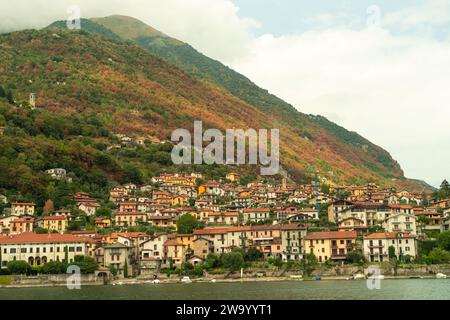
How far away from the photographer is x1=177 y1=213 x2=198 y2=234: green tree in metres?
69.9

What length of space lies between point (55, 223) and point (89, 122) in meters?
66.8

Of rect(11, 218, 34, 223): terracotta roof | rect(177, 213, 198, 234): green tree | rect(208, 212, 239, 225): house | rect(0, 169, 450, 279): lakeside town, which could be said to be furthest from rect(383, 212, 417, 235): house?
rect(11, 218, 34, 223): terracotta roof

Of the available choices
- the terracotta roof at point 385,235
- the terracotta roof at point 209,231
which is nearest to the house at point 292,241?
the terracotta roof at point 209,231

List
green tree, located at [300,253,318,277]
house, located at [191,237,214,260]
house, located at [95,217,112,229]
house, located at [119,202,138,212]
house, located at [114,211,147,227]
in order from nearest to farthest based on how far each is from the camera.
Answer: green tree, located at [300,253,318,277] → house, located at [191,237,214,260] → house, located at [95,217,112,229] → house, located at [114,211,147,227] → house, located at [119,202,138,212]

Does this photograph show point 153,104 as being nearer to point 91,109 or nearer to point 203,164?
point 91,109

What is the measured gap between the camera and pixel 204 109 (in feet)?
616

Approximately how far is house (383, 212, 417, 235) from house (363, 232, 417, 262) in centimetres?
556

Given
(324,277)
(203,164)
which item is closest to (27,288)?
(324,277)

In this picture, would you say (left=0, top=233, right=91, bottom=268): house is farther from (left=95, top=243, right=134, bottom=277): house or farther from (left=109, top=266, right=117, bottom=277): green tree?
(left=109, top=266, right=117, bottom=277): green tree

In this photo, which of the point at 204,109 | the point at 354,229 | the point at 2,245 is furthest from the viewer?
the point at 204,109

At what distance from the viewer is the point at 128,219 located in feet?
253

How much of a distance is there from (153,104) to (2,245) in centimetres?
11165

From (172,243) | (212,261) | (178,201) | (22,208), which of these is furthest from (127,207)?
(212,261)
